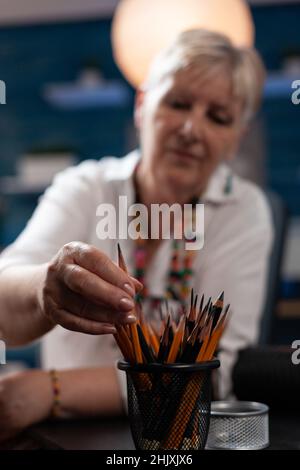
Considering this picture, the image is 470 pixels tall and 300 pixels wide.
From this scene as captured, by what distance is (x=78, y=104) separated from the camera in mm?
3350

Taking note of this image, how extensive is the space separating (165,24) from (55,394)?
3.16 ft

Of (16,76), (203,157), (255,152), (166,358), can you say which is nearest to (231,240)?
(203,157)

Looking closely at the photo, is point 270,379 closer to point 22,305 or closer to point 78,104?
point 22,305

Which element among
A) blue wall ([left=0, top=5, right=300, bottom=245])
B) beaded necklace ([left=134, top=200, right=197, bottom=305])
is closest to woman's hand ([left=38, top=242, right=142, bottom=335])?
beaded necklace ([left=134, top=200, right=197, bottom=305])

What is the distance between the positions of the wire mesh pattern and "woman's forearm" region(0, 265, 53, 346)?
0.44 ft

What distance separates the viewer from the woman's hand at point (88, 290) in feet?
1.40

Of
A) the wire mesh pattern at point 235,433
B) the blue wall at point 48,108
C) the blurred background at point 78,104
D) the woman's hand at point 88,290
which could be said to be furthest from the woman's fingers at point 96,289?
the blue wall at point 48,108

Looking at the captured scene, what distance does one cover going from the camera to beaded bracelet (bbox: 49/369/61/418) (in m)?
0.68

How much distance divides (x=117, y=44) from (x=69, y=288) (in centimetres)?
126

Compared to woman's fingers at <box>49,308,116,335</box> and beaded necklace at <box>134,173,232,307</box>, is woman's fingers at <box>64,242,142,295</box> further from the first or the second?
beaded necklace at <box>134,173,232,307</box>

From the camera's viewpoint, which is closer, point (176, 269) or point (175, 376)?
point (175, 376)

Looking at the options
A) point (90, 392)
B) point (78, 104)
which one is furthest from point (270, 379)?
point (78, 104)

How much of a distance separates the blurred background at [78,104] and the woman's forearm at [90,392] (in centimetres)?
233
